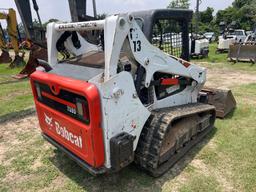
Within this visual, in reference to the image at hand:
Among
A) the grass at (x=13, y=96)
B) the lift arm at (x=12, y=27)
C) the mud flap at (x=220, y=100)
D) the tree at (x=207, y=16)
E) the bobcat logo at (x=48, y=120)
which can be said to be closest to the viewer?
the bobcat logo at (x=48, y=120)

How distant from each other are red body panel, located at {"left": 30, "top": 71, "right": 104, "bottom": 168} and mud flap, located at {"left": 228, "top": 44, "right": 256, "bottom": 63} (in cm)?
1000

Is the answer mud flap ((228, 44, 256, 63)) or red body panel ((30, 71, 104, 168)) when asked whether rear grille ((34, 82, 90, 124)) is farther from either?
mud flap ((228, 44, 256, 63))

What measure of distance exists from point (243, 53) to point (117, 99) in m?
10.2

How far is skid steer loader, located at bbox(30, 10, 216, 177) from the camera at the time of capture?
7.91 ft

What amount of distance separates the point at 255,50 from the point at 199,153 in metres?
8.83

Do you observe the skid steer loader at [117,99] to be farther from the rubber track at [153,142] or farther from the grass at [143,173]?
the grass at [143,173]

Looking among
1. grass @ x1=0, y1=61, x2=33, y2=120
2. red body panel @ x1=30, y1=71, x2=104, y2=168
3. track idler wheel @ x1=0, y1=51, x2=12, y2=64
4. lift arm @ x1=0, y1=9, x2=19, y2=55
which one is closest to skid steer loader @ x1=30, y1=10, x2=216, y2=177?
red body panel @ x1=30, y1=71, x2=104, y2=168

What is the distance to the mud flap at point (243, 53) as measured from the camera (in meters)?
10.8

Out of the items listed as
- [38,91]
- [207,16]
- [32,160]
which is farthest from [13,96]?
[207,16]

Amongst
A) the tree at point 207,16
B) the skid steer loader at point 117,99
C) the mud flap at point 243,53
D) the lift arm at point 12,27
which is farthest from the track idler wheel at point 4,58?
the tree at point 207,16

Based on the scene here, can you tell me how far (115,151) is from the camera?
2.48 metres

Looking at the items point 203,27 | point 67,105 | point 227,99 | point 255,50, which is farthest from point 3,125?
point 203,27

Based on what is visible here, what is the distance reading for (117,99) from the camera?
97.2 inches

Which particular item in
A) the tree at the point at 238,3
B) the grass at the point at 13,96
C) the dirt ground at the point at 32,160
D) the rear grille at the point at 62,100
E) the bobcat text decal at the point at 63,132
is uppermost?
the tree at the point at 238,3
